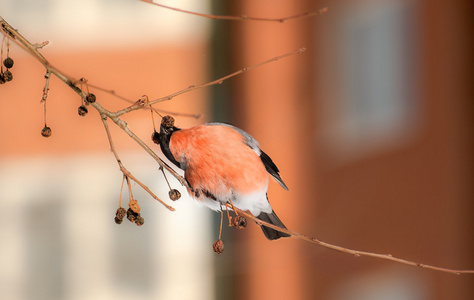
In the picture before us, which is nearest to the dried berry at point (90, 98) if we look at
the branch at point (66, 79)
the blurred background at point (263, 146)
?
the branch at point (66, 79)

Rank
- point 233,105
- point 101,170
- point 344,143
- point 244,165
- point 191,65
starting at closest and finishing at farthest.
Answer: point 244,165 → point 233,105 → point 344,143 → point 191,65 → point 101,170

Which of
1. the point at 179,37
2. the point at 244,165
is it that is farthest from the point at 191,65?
the point at 244,165

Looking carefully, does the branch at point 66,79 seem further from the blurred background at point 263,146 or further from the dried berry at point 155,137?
the blurred background at point 263,146

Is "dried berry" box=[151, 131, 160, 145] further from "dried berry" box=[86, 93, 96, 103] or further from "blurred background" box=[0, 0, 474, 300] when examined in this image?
"blurred background" box=[0, 0, 474, 300]

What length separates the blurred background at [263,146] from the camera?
4.90 feet

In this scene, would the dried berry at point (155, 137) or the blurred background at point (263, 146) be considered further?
the blurred background at point (263, 146)

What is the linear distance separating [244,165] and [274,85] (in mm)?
1556

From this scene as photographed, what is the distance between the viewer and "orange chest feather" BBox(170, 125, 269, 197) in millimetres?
372

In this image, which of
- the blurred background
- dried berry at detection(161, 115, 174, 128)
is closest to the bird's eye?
dried berry at detection(161, 115, 174, 128)

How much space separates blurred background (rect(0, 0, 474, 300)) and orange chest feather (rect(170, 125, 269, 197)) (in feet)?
2.38

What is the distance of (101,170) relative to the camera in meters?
2.16

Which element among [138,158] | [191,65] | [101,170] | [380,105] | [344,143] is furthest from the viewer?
[101,170]

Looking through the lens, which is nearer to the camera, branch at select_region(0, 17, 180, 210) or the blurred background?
branch at select_region(0, 17, 180, 210)

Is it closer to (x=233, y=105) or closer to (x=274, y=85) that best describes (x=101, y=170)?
(x=274, y=85)
